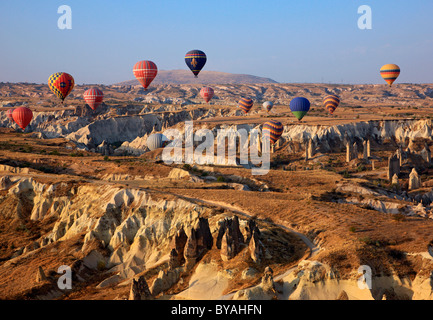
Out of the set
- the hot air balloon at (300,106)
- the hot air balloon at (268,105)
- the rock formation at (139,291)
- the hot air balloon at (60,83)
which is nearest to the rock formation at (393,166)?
the hot air balloon at (300,106)

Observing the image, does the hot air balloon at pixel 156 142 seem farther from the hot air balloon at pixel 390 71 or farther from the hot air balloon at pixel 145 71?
the hot air balloon at pixel 390 71

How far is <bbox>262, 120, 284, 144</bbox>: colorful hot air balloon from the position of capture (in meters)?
104

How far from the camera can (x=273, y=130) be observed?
104062 mm

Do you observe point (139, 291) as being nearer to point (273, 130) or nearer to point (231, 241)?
point (231, 241)

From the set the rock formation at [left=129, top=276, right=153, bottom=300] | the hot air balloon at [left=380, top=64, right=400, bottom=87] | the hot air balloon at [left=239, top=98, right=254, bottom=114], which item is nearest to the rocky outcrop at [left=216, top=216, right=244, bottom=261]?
the rock formation at [left=129, top=276, right=153, bottom=300]

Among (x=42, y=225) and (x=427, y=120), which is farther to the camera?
(x=427, y=120)

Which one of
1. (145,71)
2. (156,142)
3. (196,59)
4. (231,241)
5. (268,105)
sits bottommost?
(231,241)

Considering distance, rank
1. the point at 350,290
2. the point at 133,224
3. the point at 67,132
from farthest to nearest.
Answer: the point at 67,132 → the point at 133,224 → the point at 350,290

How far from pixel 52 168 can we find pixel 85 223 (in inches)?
1222

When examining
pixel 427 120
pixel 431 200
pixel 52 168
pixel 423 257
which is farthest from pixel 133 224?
pixel 427 120

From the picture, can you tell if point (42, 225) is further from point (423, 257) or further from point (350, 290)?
point (423, 257)

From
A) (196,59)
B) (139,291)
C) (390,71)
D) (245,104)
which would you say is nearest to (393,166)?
(390,71)

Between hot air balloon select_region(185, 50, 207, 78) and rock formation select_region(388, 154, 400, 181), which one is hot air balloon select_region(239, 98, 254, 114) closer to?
hot air balloon select_region(185, 50, 207, 78)

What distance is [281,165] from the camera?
98.2 m
